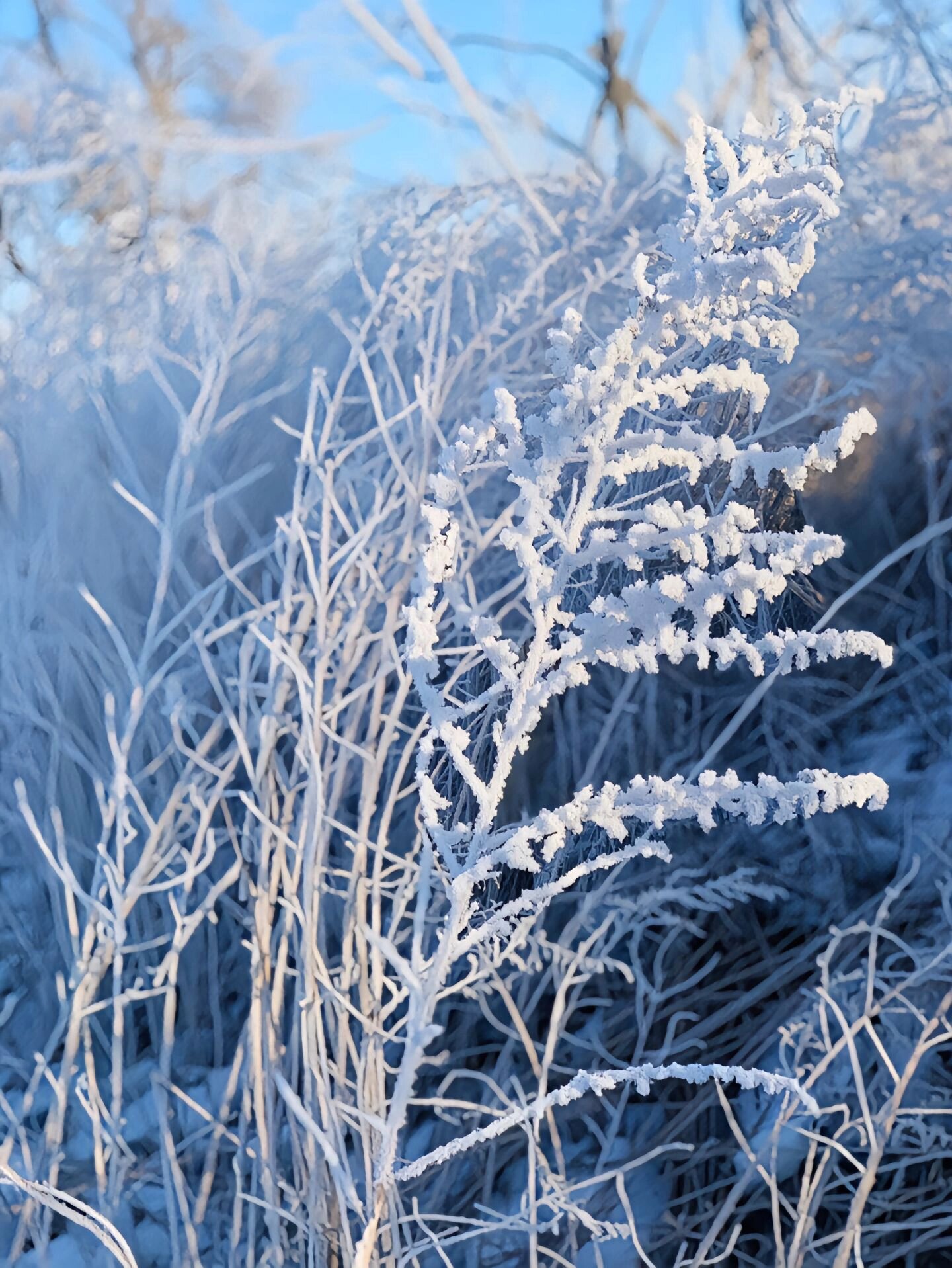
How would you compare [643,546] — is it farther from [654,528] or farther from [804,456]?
[804,456]

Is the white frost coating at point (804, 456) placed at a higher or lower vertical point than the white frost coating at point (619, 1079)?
higher

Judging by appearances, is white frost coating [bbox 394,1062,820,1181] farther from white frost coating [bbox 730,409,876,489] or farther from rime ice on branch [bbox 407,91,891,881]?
white frost coating [bbox 730,409,876,489]

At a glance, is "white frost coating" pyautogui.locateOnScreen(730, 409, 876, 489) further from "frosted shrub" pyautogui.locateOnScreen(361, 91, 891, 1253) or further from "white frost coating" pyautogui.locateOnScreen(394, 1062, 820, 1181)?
"white frost coating" pyautogui.locateOnScreen(394, 1062, 820, 1181)

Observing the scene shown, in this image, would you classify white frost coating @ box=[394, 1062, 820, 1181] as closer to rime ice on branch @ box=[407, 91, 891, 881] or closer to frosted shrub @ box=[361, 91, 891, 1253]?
frosted shrub @ box=[361, 91, 891, 1253]

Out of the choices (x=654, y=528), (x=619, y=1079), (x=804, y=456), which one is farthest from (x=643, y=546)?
(x=619, y=1079)

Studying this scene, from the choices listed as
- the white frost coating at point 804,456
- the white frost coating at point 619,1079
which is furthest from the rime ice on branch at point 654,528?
the white frost coating at point 619,1079

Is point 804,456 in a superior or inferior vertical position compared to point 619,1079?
superior

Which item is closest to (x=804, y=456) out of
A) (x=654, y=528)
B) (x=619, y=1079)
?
(x=654, y=528)

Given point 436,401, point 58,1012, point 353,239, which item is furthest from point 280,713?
point 353,239

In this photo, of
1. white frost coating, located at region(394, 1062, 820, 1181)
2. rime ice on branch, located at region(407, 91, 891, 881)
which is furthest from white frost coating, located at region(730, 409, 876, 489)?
white frost coating, located at region(394, 1062, 820, 1181)

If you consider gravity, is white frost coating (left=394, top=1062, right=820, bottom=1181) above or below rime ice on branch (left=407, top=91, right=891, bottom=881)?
below

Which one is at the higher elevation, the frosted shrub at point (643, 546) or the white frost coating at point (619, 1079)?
the frosted shrub at point (643, 546)

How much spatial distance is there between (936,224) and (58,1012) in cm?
243

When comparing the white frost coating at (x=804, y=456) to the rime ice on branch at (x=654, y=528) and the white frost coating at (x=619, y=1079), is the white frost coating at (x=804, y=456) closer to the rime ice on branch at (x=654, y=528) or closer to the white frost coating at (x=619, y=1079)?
the rime ice on branch at (x=654, y=528)
